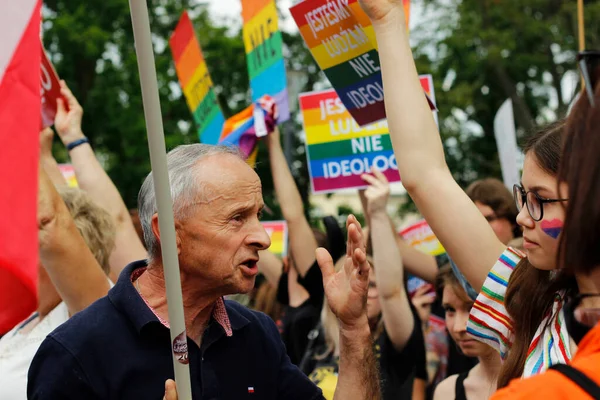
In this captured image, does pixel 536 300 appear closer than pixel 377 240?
Yes

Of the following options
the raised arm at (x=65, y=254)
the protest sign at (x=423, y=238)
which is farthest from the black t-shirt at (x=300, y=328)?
the raised arm at (x=65, y=254)

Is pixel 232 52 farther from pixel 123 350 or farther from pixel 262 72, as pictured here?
pixel 123 350

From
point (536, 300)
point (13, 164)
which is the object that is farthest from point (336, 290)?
point (13, 164)

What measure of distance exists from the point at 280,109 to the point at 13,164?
3211 millimetres

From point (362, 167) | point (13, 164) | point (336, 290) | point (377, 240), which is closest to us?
point (13, 164)

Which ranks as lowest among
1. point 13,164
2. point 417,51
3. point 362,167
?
point 417,51

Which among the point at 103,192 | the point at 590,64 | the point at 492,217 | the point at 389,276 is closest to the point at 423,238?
the point at 492,217

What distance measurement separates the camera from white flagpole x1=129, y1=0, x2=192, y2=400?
1.94m

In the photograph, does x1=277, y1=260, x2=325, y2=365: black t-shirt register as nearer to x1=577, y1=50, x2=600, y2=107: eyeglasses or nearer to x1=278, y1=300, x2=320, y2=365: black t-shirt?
x1=278, y1=300, x2=320, y2=365: black t-shirt

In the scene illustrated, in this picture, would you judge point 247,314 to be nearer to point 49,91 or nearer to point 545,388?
point 545,388

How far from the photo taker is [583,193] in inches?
59.2

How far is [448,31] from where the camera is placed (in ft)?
68.0

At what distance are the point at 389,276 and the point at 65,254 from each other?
161 cm

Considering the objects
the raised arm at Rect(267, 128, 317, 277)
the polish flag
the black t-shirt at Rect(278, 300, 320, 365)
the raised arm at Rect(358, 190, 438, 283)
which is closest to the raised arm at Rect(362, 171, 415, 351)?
the raised arm at Rect(358, 190, 438, 283)
